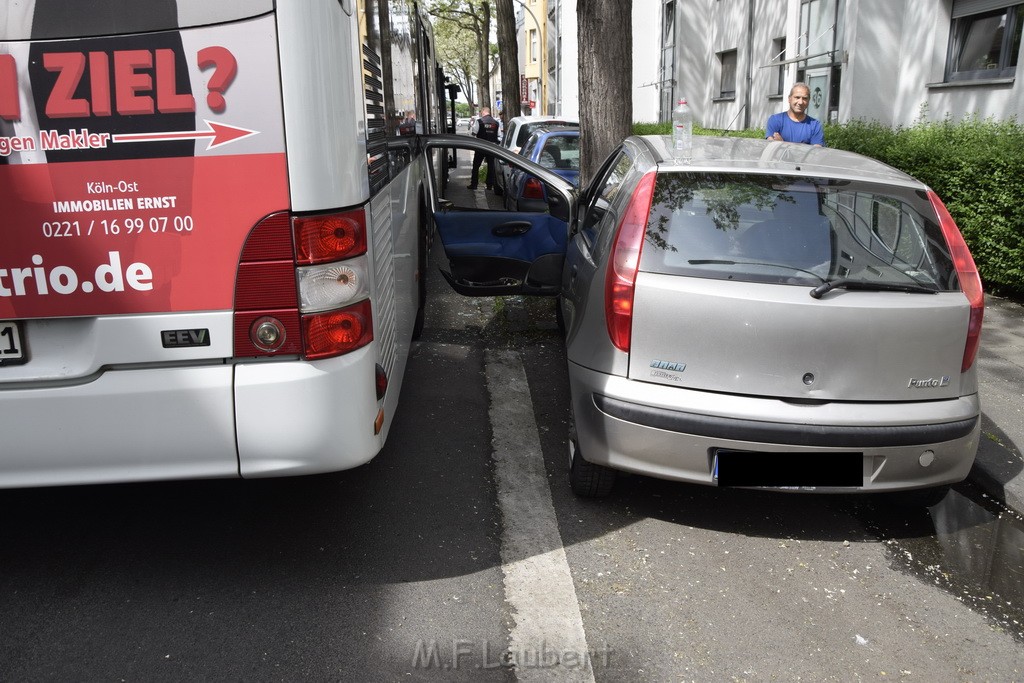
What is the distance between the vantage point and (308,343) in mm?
3213

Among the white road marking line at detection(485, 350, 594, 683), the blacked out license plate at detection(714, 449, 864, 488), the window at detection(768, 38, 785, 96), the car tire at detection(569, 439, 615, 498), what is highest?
the window at detection(768, 38, 785, 96)

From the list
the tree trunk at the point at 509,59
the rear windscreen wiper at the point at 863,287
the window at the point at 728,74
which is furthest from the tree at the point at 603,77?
the window at the point at 728,74

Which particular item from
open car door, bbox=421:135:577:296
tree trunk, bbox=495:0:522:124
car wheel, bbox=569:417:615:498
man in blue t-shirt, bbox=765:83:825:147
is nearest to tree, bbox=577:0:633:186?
man in blue t-shirt, bbox=765:83:825:147

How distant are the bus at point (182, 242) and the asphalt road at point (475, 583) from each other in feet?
1.84

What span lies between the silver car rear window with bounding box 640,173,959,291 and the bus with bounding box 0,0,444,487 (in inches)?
52.0

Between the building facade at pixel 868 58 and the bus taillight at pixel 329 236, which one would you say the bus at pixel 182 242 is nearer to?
the bus taillight at pixel 329 236

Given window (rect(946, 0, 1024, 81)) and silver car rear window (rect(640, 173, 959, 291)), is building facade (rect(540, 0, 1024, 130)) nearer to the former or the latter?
A: window (rect(946, 0, 1024, 81))

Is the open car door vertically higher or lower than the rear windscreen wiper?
lower

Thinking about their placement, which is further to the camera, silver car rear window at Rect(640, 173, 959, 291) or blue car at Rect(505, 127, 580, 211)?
blue car at Rect(505, 127, 580, 211)

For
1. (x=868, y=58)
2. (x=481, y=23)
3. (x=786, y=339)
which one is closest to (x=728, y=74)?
(x=868, y=58)

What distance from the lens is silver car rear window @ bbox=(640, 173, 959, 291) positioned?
3.77m

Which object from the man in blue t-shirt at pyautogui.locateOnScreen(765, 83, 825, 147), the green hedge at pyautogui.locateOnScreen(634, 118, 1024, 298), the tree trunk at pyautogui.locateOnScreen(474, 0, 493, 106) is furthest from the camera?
the tree trunk at pyautogui.locateOnScreen(474, 0, 493, 106)

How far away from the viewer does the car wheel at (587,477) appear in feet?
14.0

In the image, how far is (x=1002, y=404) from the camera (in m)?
5.59
